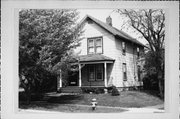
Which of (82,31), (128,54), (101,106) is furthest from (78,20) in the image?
(101,106)

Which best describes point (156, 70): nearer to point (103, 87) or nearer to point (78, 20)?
point (103, 87)

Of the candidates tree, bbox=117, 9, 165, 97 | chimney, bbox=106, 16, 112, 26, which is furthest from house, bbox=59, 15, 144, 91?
tree, bbox=117, 9, 165, 97

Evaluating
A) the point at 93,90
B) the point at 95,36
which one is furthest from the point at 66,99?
the point at 95,36

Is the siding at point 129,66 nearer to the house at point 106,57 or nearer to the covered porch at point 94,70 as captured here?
the house at point 106,57

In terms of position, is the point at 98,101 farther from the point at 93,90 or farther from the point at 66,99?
the point at 66,99

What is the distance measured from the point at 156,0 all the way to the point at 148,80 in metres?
2.09

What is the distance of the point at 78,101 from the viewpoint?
4699mm

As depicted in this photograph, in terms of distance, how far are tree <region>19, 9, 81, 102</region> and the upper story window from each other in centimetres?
43

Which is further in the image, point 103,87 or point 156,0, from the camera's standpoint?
point 103,87

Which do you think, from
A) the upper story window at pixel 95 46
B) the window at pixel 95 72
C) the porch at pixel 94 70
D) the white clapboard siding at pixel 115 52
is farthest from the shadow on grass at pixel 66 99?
the upper story window at pixel 95 46

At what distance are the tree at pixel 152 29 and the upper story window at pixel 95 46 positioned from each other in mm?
909

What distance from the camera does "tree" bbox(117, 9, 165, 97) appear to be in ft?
15.0

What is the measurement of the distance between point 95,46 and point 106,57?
366 millimetres

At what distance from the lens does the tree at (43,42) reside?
14.5 ft
